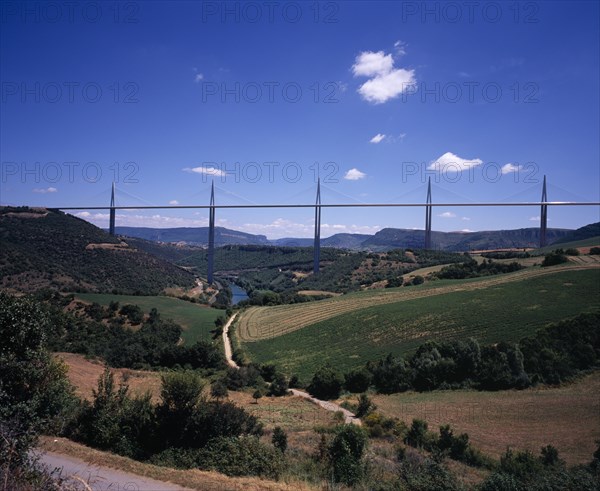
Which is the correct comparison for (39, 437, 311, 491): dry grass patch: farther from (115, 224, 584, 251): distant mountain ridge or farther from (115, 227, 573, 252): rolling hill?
(115, 227, 573, 252): rolling hill

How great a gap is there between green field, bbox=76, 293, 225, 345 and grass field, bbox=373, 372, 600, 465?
19.7 m

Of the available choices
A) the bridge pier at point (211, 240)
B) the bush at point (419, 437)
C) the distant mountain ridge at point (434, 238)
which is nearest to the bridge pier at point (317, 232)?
the bridge pier at point (211, 240)

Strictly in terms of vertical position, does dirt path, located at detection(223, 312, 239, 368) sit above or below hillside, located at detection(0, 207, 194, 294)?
below

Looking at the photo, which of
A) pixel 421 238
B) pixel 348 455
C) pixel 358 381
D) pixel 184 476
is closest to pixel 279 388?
pixel 358 381

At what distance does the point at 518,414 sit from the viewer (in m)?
14.6

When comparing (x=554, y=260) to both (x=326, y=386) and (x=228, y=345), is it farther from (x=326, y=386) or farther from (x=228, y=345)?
(x=228, y=345)

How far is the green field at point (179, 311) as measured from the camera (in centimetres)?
3269

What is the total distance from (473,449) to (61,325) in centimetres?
2395

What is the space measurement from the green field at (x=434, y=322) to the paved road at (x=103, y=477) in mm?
17251

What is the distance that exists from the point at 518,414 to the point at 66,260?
36.4m

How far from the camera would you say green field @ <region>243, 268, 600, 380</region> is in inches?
966

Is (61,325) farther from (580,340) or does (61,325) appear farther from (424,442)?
(580,340)

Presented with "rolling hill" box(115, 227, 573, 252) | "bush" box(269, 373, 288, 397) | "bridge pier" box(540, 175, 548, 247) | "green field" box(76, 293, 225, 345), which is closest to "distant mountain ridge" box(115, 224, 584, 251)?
"rolling hill" box(115, 227, 573, 252)

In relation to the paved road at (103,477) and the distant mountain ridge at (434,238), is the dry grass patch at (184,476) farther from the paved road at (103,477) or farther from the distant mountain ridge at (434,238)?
the distant mountain ridge at (434,238)
